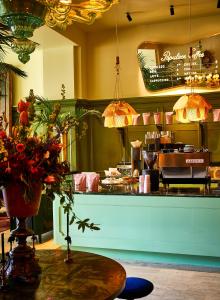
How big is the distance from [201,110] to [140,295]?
3.28 m

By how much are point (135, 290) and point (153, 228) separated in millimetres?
2099

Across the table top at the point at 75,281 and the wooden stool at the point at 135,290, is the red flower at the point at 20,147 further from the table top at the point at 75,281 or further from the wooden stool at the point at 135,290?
the wooden stool at the point at 135,290

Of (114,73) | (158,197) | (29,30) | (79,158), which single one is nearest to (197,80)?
(114,73)

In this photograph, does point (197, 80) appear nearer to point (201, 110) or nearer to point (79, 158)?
point (201, 110)

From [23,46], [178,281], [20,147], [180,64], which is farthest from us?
[180,64]

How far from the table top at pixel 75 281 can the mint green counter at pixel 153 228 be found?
86.9 inches

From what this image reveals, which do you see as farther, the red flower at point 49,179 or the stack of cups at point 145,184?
the stack of cups at point 145,184

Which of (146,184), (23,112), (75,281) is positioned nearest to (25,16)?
(23,112)

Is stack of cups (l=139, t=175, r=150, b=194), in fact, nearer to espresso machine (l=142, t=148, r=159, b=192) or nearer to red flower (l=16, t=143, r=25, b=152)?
espresso machine (l=142, t=148, r=159, b=192)

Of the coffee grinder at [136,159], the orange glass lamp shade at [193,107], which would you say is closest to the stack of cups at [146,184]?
the coffee grinder at [136,159]

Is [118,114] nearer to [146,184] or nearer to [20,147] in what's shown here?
[146,184]

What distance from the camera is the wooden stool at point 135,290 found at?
2381mm

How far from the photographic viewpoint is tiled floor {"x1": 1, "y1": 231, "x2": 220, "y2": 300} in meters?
3.72

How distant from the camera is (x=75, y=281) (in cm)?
183
